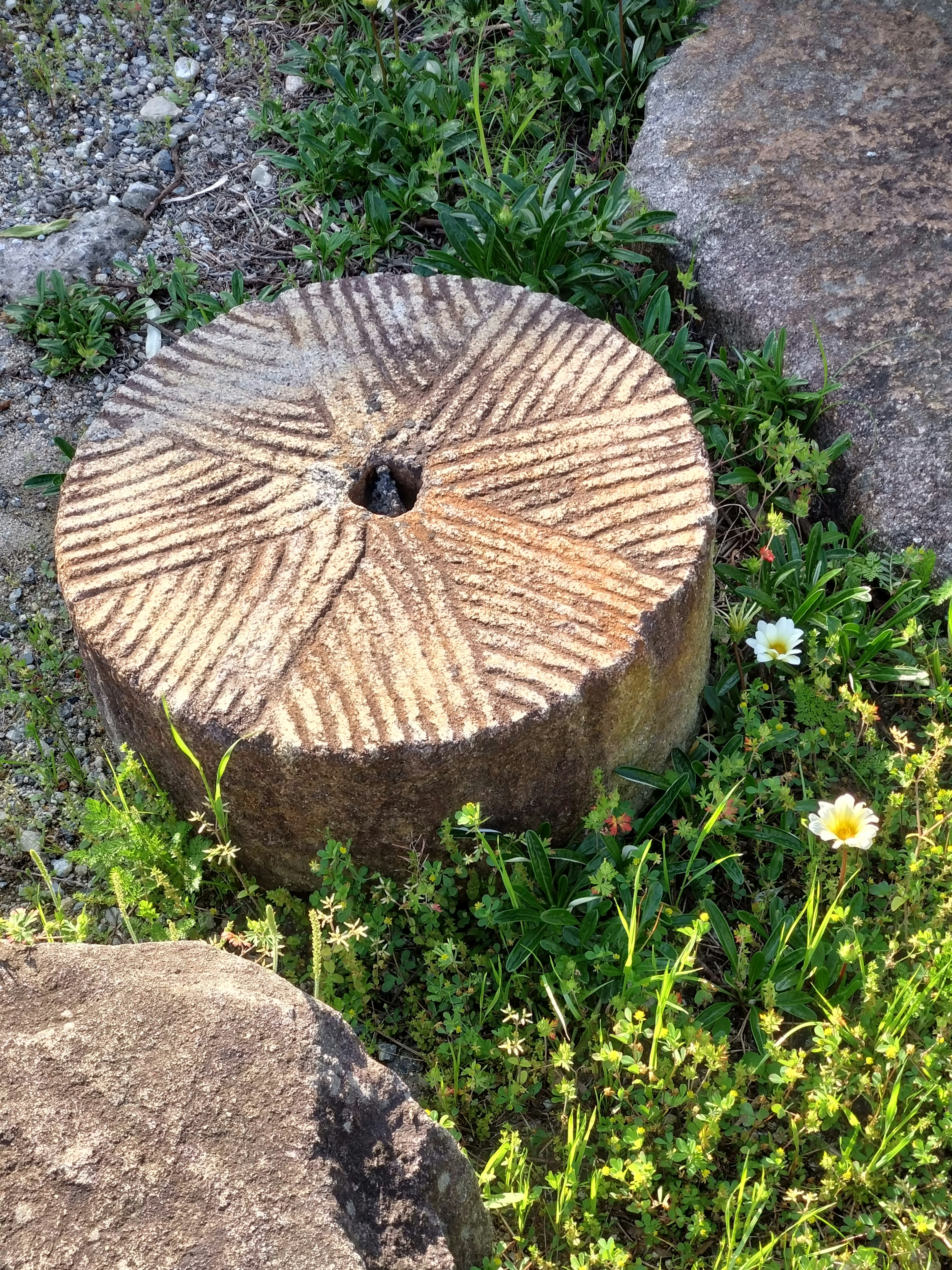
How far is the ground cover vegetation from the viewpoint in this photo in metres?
2.06

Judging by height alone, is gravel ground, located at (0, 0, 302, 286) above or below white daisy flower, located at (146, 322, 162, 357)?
above

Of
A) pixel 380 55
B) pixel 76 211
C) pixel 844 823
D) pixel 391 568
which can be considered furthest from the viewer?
pixel 76 211

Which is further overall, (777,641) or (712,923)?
(777,641)

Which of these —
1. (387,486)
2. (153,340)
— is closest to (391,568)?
(387,486)

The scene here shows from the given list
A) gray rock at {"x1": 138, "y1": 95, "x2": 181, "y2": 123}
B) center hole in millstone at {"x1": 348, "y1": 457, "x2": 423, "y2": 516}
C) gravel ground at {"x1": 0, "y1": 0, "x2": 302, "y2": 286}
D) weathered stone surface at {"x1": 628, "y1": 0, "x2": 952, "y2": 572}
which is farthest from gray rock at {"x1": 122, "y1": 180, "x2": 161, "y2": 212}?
center hole in millstone at {"x1": 348, "y1": 457, "x2": 423, "y2": 516}

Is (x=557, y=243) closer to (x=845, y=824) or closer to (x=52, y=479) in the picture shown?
(x=52, y=479)

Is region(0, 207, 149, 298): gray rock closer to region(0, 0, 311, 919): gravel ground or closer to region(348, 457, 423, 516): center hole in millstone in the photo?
region(0, 0, 311, 919): gravel ground

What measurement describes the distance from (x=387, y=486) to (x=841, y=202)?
5.53ft

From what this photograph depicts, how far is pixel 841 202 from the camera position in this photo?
11.2ft

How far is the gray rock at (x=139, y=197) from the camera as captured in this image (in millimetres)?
3963

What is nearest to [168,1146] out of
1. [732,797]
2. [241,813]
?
[241,813]

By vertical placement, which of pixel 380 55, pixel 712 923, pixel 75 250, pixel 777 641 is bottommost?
pixel 712 923

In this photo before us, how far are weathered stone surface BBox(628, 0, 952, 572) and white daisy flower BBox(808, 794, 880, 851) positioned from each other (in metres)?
0.97

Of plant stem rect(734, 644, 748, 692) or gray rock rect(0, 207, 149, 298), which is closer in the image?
plant stem rect(734, 644, 748, 692)
